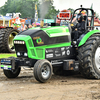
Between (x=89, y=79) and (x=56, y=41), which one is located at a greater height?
(x=56, y=41)

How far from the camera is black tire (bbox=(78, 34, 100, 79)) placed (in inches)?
307

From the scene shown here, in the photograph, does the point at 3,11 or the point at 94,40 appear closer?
the point at 94,40

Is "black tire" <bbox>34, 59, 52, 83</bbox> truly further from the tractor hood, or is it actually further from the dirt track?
the tractor hood

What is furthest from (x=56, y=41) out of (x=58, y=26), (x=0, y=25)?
(x=0, y=25)

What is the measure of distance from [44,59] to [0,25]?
34.4 ft

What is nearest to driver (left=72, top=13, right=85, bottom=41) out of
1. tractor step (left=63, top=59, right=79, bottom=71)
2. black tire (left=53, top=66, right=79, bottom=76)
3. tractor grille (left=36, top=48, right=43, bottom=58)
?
tractor step (left=63, top=59, right=79, bottom=71)

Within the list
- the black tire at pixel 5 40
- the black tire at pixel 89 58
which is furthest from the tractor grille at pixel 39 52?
the black tire at pixel 5 40

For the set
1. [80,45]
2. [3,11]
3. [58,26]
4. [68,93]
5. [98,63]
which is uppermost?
[3,11]

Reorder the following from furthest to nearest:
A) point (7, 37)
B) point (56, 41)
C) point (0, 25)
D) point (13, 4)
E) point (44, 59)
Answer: point (13, 4)
point (0, 25)
point (7, 37)
point (56, 41)
point (44, 59)

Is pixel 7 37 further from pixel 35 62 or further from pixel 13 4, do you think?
pixel 13 4

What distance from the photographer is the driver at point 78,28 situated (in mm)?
8430

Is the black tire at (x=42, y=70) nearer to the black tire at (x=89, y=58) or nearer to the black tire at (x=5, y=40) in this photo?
the black tire at (x=89, y=58)

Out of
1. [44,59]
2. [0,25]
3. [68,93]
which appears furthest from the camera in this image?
[0,25]

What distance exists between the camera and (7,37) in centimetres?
1414
